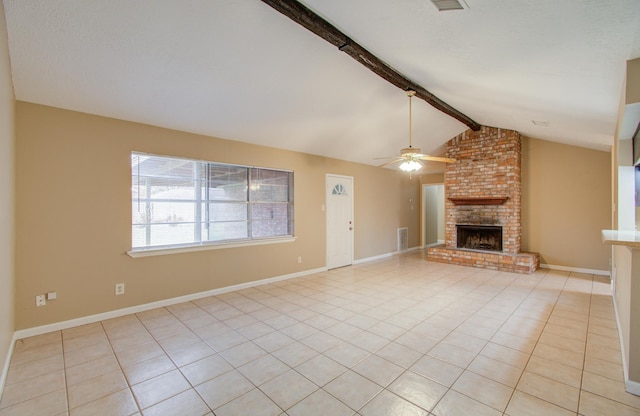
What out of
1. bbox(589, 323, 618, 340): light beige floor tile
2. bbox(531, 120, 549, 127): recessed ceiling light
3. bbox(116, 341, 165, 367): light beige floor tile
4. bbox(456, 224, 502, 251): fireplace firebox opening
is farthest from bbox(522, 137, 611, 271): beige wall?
bbox(116, 341, 165, 367): light beige floor tile

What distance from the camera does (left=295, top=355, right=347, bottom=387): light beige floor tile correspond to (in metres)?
2.25

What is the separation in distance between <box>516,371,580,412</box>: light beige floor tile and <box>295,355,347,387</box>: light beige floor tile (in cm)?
136

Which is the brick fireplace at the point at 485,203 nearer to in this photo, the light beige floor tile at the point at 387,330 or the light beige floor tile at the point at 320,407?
the light beige floor tile at the point at 387,330

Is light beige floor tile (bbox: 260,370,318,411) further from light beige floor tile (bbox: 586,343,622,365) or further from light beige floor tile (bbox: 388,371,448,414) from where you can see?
light beige floor tile (bbox: 586,343,622,365)

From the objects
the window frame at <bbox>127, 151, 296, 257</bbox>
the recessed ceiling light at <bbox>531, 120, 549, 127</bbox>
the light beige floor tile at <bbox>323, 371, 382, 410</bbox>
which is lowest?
the light beige floor tile at <bbox>323, 371, 382, 410</bbox>

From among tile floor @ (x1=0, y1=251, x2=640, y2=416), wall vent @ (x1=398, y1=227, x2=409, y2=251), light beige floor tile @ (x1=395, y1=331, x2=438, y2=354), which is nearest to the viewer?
tile floor @ (x1=0, y1=251, x2=640, y2=416)

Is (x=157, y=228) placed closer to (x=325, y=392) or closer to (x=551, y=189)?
(x=325, y=392)

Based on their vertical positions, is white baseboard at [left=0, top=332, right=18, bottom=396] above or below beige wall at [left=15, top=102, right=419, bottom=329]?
below

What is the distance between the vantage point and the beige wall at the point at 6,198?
218 cm

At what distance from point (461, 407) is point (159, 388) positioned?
2151 mm

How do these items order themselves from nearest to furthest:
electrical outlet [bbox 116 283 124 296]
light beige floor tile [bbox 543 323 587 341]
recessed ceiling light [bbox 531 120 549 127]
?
light beige floor tile [bbox 543 323 587 341], electrical outlet [bbox 116 283 124 296], recessed ceiling light [bbox 531 120 549 127]

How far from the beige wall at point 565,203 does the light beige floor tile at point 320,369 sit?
5.98m

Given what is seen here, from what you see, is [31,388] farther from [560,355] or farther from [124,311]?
[560,355]

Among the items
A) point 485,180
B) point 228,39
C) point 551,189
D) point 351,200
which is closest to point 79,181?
point 228,39
